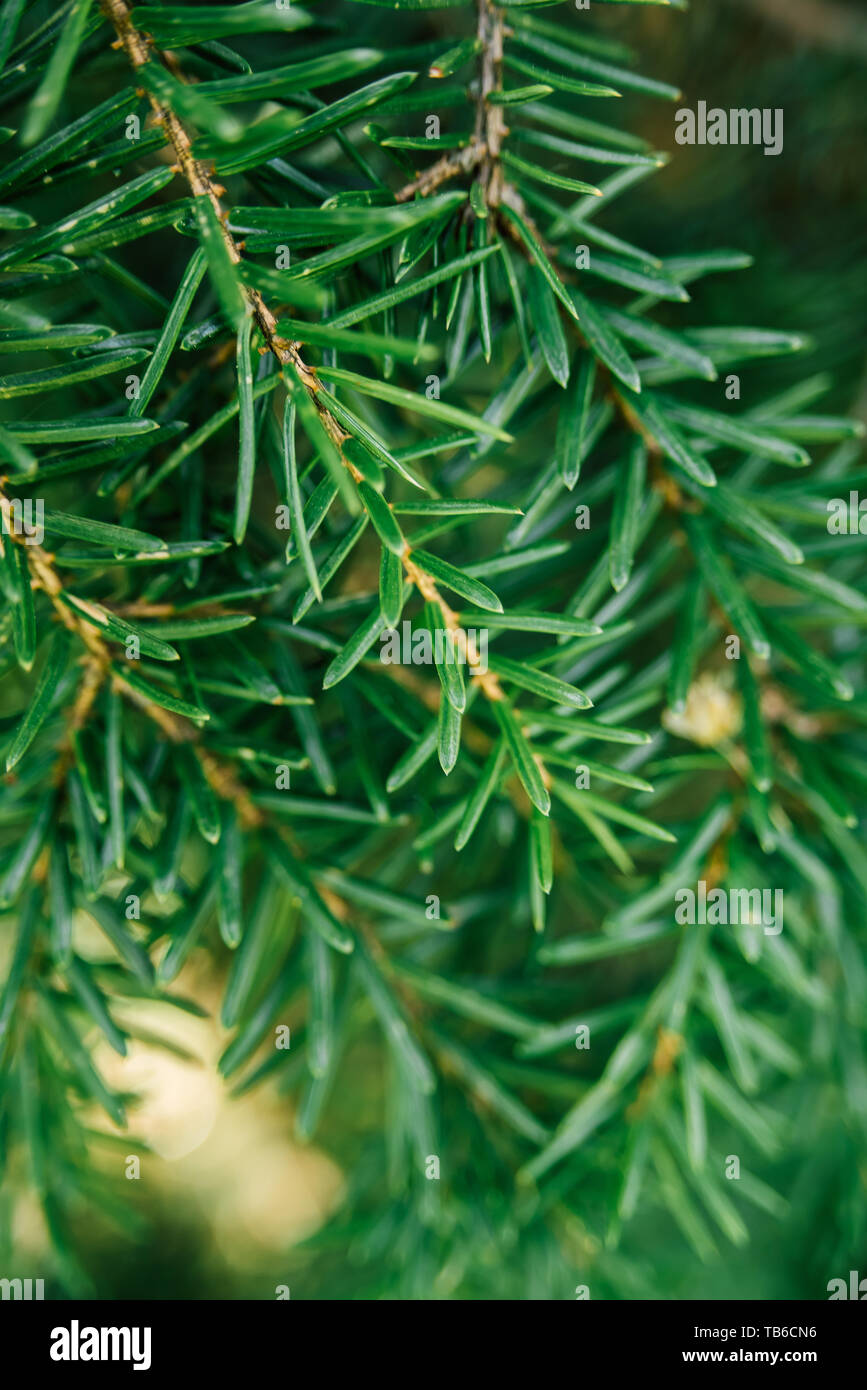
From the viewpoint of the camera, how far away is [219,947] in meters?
0.66

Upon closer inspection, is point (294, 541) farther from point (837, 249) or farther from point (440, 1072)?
A: point (837, 249)

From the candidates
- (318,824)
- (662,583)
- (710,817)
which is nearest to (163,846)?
(318,824)

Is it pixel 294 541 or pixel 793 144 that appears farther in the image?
pixel 793 144

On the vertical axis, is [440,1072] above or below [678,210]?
below

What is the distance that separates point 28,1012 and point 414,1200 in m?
0.32

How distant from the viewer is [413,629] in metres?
0.45

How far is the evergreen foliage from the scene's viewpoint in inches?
13.5

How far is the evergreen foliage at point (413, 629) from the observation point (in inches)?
13.5

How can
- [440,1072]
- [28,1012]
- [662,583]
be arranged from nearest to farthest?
[28,1012], [440,1072], [662,583]

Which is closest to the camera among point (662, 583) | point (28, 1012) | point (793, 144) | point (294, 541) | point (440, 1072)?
point (294, 541)

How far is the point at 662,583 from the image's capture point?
82cm

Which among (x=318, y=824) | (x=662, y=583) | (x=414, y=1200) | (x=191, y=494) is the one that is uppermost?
(x=662, y=583)

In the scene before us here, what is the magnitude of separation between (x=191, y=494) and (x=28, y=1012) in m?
0.32

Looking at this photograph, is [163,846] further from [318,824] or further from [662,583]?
[662,583]
